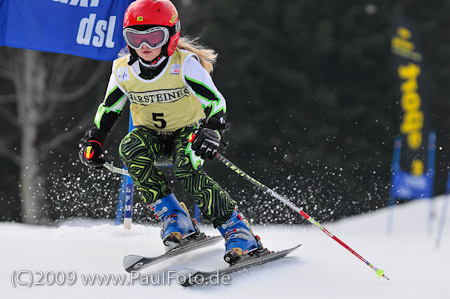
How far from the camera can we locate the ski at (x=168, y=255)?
3682 mm

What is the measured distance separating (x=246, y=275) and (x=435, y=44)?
19245mm

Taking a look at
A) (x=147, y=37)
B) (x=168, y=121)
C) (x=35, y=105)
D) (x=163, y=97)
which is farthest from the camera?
(x=35, y=105)

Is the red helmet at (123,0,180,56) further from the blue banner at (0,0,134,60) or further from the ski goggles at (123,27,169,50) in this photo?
the blue banner at (0,0,134,60)

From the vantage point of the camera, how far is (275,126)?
17875 millimetres

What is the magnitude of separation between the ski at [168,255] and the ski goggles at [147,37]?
1257mm

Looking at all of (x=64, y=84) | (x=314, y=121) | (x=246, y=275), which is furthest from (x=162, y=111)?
(x=314, y=121)

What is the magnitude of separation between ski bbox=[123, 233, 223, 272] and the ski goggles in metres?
1.26

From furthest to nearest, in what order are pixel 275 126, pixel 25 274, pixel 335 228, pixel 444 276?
pixel 275 126, pixel 335 228, pixel 444 276, pixel 25 274

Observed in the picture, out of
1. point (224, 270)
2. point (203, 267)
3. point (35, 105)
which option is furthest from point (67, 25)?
point (35, 105)

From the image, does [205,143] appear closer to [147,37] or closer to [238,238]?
[238,238]

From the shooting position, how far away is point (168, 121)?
4.08m

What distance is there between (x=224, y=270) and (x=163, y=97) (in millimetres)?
1160

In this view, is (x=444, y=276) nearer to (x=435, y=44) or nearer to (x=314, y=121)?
(x=314, y=121)

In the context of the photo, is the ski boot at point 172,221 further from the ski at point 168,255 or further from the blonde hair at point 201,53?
the blonde hair at point 201,53
